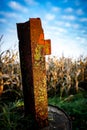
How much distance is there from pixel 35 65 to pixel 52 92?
343 centimetres

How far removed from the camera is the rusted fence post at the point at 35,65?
243 centimetres

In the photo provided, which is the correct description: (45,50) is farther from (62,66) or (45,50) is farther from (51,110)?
(62,66)

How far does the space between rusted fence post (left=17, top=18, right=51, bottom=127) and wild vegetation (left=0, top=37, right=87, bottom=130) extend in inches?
6.3

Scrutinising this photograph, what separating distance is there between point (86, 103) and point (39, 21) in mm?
2710

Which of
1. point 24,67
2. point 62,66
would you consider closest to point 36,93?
point 24,67

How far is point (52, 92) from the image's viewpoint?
5.78 m

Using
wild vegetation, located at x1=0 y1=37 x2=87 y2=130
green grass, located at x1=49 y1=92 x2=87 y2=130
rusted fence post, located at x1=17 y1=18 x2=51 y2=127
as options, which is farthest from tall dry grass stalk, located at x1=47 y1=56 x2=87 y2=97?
rusted fence post, located at x1=17 y1=18 x2=51 y2=127

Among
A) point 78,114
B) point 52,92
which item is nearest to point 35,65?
point 78,114

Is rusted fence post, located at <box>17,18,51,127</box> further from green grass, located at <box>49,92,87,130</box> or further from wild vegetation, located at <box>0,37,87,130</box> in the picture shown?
green grass, located at <box>49,92,87,130</box>

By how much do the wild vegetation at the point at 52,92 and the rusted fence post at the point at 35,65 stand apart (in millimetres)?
160

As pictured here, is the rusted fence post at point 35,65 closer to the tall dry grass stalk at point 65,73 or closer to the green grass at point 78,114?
the green grass at point 78,114

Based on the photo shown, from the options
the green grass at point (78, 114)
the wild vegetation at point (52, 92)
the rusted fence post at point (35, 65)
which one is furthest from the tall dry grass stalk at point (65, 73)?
the rusted fence post at point (35, 65)

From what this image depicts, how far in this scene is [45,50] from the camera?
2.54m

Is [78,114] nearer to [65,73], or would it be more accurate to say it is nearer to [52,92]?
[52,92]
